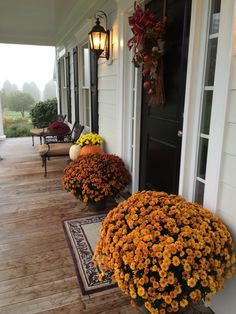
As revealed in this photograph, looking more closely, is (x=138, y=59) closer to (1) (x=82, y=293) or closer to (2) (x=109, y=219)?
(2) (x=109, y=219)

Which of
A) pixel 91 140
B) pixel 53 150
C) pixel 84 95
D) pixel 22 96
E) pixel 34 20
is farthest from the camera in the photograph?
pixel 22 96

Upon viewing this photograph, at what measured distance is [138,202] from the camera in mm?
1700

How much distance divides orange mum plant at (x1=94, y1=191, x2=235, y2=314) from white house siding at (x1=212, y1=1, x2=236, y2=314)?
0.08 metres

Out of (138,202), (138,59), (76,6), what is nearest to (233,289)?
(138,202)

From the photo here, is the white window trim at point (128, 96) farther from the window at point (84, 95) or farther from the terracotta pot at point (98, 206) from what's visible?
the window at point (84, 95)

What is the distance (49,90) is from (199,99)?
8.82 m

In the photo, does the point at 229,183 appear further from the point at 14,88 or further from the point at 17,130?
the point at 14,88

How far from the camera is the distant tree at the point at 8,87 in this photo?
338 inches

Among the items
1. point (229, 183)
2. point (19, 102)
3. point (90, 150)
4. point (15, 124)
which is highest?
point (19, 102)

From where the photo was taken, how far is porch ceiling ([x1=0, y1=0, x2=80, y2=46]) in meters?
4.84

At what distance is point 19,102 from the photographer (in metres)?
9.11

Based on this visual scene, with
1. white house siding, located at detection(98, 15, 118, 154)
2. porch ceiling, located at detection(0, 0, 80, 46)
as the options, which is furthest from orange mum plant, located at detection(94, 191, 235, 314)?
porch ceiling, located at detection(0, 0, 80, 46)

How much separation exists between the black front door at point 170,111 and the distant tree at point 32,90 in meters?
7.34

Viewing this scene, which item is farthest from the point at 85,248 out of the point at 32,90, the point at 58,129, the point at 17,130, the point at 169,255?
the point at 32,90
